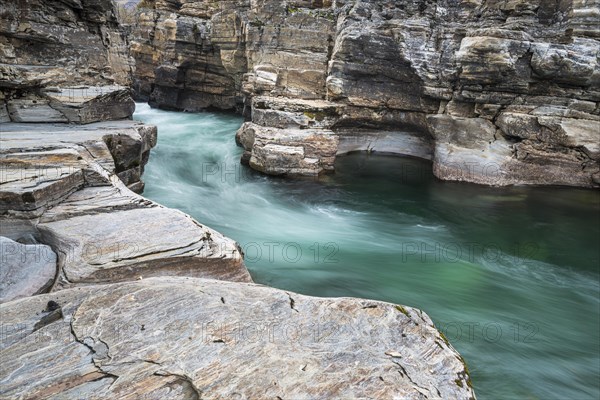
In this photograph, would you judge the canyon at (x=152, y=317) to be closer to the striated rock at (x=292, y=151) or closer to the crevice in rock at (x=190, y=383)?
the crevice in rock at (x=190, y=383)

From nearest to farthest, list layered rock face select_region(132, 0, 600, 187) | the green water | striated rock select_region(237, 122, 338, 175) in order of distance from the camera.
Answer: the green water < layered rock face select_region(132, 0, 600, 187) < striated rock select_region(237, 122, 338, 175)

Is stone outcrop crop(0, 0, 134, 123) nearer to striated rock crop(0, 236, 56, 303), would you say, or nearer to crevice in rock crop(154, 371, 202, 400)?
striated rock crop(0, 236, 56, 303)

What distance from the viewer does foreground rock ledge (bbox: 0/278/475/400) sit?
2.65 meters

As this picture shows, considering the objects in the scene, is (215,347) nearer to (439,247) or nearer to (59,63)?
(439,247)

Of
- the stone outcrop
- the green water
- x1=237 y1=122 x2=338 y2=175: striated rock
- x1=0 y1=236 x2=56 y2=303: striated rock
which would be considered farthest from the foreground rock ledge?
x1=237 y1=122 x2=338 y2=175: striated rock

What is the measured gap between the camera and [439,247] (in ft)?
31.0

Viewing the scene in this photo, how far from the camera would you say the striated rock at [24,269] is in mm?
4000

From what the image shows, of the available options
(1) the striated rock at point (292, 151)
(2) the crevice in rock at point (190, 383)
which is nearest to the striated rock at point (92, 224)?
(2) the crevice in rock at point (190, 383)

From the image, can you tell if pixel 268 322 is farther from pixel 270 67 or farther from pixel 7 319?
pixel 270 67

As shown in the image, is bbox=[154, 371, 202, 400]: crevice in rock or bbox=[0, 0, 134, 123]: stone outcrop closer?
bbox=[154, 371, 202, 400]: crevice in rock

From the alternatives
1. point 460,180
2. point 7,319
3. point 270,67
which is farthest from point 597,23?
point 7,319

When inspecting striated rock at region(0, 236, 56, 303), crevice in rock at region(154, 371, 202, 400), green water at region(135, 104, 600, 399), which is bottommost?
green water at region(135, 104, 600, 399)

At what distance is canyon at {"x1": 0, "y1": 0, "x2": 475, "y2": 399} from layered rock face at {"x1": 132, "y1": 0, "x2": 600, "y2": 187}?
A: 7.41 meters

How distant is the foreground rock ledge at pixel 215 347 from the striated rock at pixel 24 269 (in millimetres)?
479
